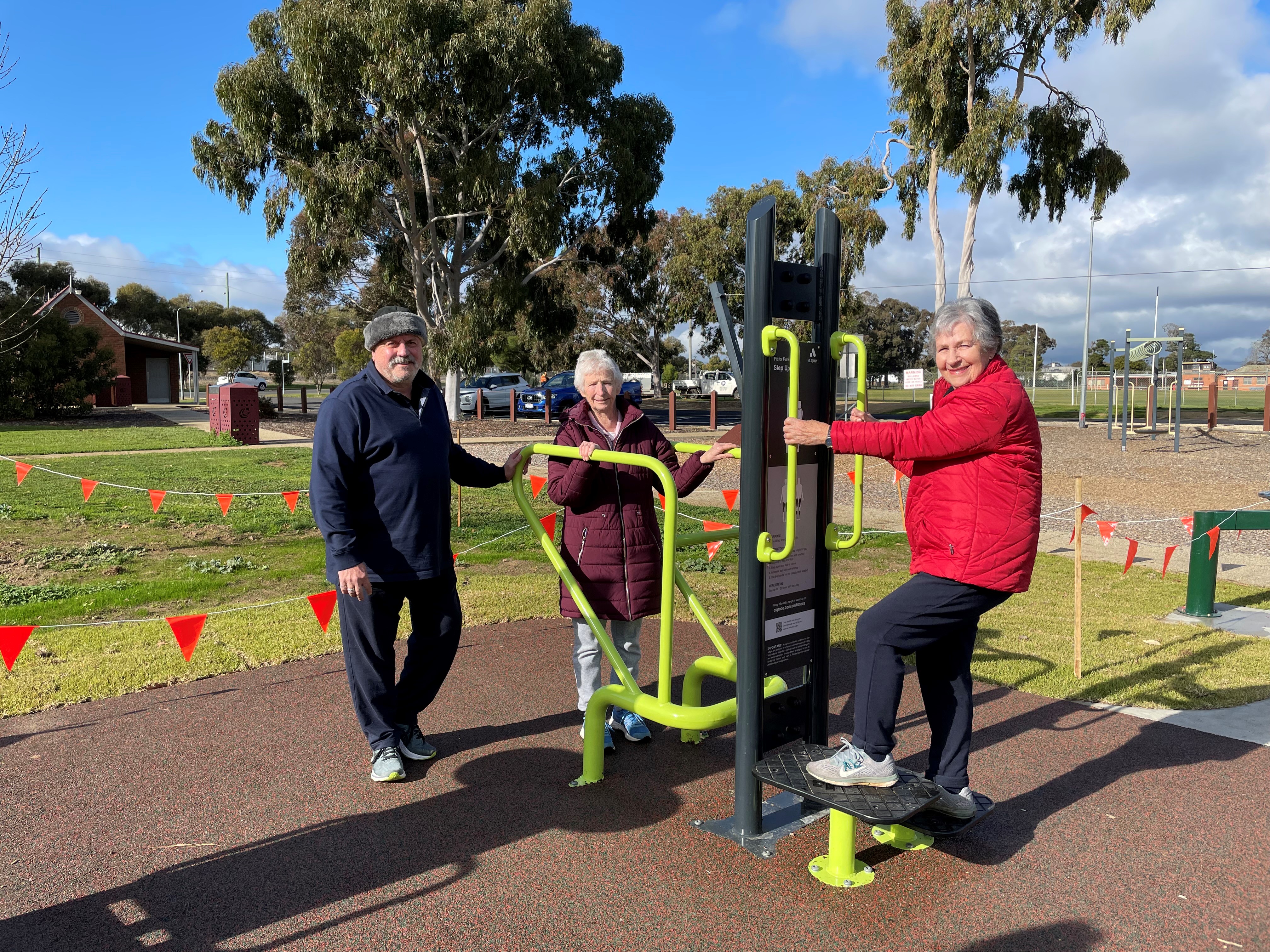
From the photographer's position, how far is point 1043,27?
23.8 metres

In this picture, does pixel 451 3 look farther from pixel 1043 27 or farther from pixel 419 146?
pixel 1043 27

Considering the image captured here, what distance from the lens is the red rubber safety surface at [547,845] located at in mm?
2703

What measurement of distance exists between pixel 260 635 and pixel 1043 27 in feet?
83.8

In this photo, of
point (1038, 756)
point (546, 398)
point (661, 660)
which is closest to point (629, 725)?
point (661, 660)

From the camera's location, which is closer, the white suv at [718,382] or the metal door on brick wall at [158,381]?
the metal door on brick wall at [158,381]

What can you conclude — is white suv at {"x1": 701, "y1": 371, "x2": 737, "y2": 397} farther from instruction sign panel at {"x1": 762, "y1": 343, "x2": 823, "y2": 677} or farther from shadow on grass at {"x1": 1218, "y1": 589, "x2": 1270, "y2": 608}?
instruction sign panel at {"x1": 762, "y1": 343, "x2": 823, "y2": 677}

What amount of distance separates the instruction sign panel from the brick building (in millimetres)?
39915

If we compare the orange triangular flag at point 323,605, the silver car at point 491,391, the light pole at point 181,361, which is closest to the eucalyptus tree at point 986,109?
the silver car at point 491,391

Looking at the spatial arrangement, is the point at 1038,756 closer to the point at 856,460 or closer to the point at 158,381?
the point at 856,460

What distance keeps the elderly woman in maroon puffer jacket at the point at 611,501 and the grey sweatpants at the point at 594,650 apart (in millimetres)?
35

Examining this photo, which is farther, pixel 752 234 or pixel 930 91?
pixel 930 91

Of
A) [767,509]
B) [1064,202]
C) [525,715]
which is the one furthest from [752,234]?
[1064,202]

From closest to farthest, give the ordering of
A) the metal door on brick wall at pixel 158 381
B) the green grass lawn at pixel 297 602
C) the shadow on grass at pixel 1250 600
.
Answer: the green grass lawn at pixel 297 602 < the shadow on grass at pixel 1250 600 < the metal door on brick wall at pixel 158 381

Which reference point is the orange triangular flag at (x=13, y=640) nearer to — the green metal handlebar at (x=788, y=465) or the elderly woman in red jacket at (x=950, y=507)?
the green metal handlebar at (x=788, y=465)
